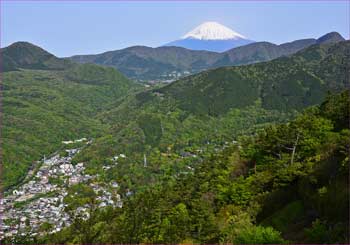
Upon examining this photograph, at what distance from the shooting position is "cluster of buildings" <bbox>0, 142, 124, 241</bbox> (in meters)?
50.5

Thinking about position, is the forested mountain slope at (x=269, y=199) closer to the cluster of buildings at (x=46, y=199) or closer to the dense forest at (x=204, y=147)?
the dense forest at (x=204, y=147)

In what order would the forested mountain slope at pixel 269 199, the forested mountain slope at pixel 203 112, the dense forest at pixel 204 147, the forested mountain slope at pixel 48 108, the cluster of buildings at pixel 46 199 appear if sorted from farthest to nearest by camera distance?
the forested mountain slope at pixel 48 108
the forested mountain slope at pixel 203 112
the cluster of buildings at pixel 46 199
the dense forest at pixel 204 147
the forested mountain slope at pixel 269 199

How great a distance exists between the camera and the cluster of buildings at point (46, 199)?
50.5 m

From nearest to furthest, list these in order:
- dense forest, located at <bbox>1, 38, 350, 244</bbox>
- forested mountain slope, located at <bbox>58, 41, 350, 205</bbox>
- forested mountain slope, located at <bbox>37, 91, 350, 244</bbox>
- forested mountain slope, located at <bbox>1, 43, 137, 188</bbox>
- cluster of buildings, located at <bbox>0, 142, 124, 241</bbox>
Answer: forested mountain slope, located at <bbox>37, 91, 350, 244</bbox> → dense forest, located at <bbox>1, 38, 350, 244</bbox> → cluster of buildings, located at <bbox>0, 142, 124, 241</bbox> → forested mountain slope, located at <bbox>58, 41, 350, 205</bbox> → forested mountain slope, located at <bbox>1, 43, 137, 188</bbox>

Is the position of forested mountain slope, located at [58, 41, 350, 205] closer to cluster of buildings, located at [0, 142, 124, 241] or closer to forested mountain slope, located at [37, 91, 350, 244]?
cluster of buildings, located at [0, 142, 124, 241]

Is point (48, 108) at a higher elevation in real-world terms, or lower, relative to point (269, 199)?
higher

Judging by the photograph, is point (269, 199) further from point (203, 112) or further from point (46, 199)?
point (203, 112)

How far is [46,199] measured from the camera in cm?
6278

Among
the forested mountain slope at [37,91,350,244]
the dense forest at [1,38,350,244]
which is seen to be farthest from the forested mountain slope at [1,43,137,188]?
→ the forested mountain slope at [37,91,350,244]

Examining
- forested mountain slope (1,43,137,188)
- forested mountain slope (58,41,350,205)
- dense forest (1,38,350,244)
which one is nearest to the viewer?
dense forest (1,38,350,244)

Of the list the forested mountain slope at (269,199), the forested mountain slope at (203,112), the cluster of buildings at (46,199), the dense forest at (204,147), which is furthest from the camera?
the forested mountain slope at (203,112)

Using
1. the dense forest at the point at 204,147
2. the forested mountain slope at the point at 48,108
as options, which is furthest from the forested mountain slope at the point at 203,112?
the forested mountain slope at the point at 48,108

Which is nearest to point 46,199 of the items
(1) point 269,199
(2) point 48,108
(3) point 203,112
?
(1) point 269,199

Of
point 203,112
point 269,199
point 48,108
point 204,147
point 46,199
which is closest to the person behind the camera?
point 269,199
